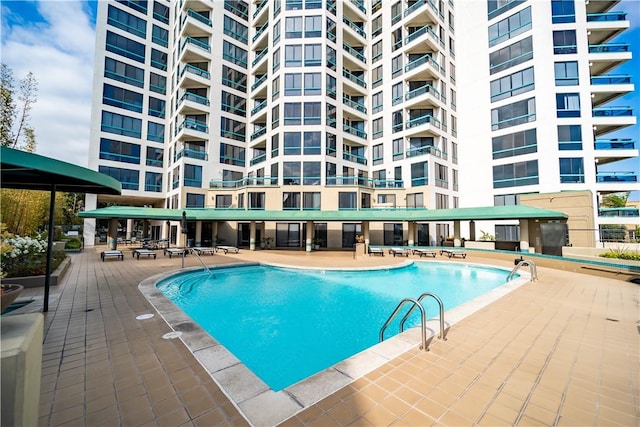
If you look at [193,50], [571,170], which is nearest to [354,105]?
[193,50]

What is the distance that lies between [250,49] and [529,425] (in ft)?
125

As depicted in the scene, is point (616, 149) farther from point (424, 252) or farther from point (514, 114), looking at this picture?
point (424, 252)

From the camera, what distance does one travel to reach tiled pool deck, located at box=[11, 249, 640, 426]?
2.85 metres

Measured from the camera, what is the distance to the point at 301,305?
29.6 ft

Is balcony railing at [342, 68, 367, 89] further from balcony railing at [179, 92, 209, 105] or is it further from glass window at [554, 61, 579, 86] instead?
glass window at [554, 61, 579, 86]

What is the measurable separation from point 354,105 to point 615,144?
79.7ft

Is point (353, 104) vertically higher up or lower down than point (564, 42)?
lower down

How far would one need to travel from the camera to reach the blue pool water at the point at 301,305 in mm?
5848

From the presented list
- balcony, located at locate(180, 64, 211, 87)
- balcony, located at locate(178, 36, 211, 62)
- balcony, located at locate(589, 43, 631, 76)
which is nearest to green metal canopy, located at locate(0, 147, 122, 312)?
balcony, located at locate(180, 64, 211, 87)

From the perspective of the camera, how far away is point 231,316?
7914 mm

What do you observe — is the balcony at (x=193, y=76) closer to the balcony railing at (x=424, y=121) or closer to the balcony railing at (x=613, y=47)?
the balcony railing at (x=424, y=121)

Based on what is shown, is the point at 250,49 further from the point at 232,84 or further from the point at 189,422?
the point at 189,422

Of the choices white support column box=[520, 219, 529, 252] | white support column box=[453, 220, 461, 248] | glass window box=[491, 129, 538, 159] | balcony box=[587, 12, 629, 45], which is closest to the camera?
white support column box=[520, 219, 529, 252]

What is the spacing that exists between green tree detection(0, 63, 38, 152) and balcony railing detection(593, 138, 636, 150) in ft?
146
